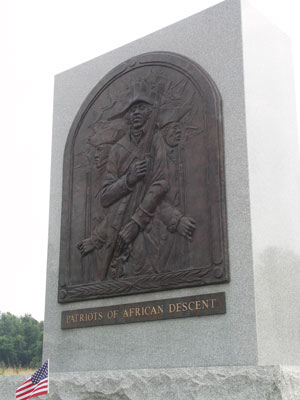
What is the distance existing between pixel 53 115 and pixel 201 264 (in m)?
4.28

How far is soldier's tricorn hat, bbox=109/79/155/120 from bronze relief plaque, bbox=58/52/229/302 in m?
0.02

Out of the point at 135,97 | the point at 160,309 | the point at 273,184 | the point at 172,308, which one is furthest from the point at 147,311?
the point at 135,97

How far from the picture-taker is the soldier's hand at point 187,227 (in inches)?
315

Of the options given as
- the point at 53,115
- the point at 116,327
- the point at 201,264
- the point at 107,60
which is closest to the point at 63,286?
the point at 116,327

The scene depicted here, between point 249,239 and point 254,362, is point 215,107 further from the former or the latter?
point 254,362

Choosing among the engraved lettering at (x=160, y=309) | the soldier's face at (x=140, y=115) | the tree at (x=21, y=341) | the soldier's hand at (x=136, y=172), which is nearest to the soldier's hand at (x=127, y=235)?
the soldier's hand at (x=136, y=172)

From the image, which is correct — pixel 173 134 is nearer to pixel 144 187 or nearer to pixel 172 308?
pixel 144 187

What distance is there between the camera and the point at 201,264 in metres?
7.80

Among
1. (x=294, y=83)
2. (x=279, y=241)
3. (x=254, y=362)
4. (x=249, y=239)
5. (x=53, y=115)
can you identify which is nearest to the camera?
(x=254, y=362)

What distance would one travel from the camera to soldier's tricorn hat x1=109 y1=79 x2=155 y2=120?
29.8 ft

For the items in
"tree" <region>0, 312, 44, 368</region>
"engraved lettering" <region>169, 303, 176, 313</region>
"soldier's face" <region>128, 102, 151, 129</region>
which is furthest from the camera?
"tree" <region>0, 312, 44, 368</region>

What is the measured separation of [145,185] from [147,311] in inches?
70.6

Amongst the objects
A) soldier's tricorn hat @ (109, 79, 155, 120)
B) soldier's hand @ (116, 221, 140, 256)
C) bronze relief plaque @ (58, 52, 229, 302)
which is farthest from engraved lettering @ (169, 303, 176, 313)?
soldier's tricorn hat @ (109, 79, 155, 120)

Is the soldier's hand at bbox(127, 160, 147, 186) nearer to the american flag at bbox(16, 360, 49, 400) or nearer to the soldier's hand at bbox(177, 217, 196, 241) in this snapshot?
the soldier's hand at bbox(177, 217, 196, 241)
